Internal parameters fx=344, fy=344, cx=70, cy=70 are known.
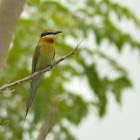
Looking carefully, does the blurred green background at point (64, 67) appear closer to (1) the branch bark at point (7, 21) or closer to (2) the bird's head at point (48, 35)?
(2) the bird's head at point (48, 35)

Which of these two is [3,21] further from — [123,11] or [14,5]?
[123,11]

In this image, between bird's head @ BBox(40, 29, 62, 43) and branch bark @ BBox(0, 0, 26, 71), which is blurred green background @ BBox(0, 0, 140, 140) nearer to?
bird's head @ BBox(40, 29, 62, 43)

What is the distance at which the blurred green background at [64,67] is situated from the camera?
2551mm

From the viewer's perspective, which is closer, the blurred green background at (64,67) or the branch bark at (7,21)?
the branch bark at (7,21)

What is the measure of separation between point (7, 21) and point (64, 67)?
1747mm

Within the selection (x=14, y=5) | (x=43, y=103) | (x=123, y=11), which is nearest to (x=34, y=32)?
(x=43, y=103)

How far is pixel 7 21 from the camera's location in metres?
1.09

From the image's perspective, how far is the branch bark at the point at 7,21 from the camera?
1.09 m

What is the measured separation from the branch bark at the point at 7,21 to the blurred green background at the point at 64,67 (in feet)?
4.54

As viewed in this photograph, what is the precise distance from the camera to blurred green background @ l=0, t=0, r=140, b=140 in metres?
2.55

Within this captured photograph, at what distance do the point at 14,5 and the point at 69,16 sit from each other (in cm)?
182

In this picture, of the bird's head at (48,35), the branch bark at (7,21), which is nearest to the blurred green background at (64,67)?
the bird's head at (48,35)

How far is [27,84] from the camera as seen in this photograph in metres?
2.69

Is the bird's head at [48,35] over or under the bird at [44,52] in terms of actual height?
over
